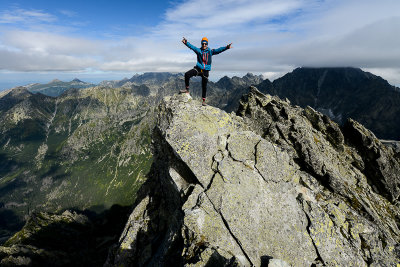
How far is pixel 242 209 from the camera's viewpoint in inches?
656

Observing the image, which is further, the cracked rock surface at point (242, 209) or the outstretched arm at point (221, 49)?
the outstretched arm at point (221, 49)

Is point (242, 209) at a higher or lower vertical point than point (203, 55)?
lower

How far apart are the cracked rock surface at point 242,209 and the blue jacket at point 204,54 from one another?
173 inches

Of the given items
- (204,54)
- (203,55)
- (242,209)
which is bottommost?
(242,209)

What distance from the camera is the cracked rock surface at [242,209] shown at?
50.7 feet

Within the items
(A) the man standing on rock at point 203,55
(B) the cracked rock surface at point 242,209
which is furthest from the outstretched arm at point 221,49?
(B) the cracked rock surface at point 242,209

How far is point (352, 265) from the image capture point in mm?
16016

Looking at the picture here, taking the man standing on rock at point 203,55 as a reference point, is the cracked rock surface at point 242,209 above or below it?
below

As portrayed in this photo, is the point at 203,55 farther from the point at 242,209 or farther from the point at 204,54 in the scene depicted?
the point at 242,209

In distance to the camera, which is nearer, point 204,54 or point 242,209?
point 242,209

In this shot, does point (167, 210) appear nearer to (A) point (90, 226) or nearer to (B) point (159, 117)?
(B) point (159, 117)

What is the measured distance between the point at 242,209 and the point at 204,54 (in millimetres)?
15349

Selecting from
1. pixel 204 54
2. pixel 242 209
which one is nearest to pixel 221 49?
pixel 204 54

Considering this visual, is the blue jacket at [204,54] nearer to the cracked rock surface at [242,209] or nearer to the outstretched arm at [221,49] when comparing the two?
the outstretched arm at [221,49]
